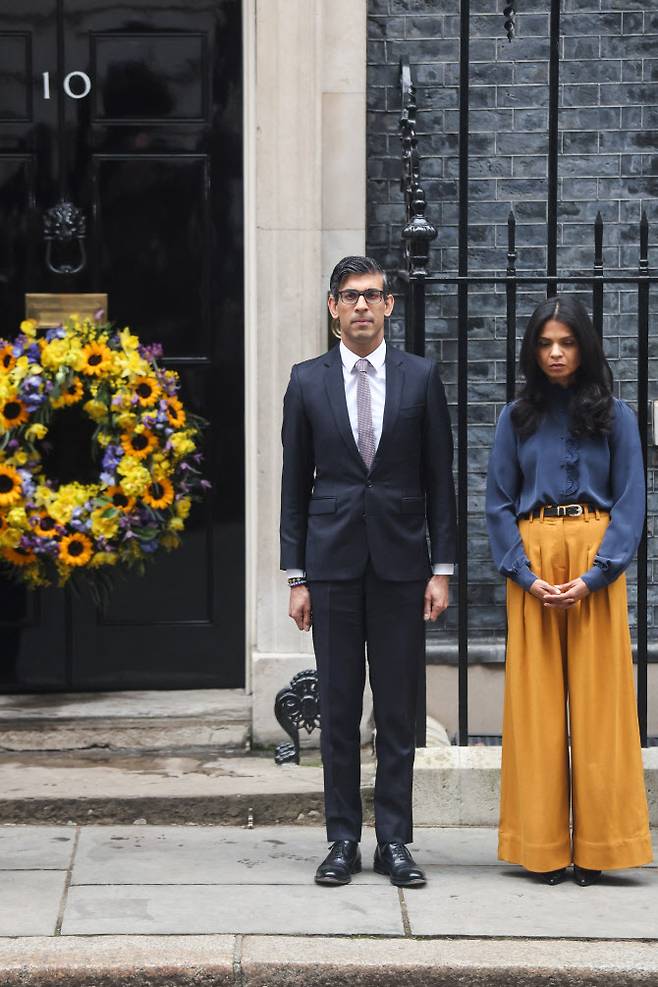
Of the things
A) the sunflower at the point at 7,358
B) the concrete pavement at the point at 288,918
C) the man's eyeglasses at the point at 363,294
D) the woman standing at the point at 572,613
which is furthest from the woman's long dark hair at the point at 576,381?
the sunflower at the point at 7,358

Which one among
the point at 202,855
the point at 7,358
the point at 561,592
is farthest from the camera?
the point at 7,358

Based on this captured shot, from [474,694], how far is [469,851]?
142 cm

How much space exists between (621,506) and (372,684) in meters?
1.03

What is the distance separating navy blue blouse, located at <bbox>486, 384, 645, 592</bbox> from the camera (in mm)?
5598

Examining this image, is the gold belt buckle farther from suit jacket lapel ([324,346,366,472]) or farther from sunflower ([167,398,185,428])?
sunflower ([167,398,185,428])

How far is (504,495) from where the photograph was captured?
18.9 ft

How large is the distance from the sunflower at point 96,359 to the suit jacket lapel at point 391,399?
5.71ft

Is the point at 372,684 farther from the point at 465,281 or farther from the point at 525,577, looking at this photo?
the point at 465,281

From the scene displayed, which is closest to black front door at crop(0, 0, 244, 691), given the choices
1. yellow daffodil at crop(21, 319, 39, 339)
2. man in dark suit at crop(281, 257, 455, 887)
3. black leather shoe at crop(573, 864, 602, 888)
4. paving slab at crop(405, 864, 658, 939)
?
yellow daffodil at crop(21, 319, 39, 339)

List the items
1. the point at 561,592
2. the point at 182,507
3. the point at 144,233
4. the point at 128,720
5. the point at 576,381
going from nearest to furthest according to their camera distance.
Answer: the point at 561,592 < the point at 576,381 < the point at 182,507 < the point at 128,720 < the point at 144,233

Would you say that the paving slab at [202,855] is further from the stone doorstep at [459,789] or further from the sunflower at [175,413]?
the sunflower at [175,413]

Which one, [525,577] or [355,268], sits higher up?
[355,268]

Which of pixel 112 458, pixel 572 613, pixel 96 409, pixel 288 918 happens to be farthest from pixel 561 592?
pixel 96 409

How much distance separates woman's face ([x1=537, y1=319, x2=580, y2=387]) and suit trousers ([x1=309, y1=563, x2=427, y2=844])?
84cm
